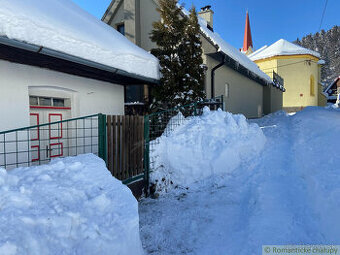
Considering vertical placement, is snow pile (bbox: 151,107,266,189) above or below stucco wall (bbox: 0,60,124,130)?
below

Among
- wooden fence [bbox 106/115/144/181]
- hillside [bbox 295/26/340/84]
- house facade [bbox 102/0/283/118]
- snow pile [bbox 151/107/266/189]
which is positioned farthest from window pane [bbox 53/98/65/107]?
hillside [bbox 295/26/340/84]

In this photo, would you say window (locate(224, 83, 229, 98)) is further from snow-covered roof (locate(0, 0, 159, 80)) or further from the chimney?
snow-covered roof (locate(0, 0, 159, 80))

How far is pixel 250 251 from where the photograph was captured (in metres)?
2.64

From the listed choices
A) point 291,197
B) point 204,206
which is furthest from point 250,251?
point 291,197

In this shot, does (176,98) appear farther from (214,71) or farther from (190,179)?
(214,71)

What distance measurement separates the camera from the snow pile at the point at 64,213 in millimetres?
1918

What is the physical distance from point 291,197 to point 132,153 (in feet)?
10.6

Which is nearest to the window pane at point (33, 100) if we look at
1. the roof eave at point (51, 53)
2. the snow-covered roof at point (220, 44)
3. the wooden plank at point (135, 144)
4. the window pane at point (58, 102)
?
the window pane at point (58, 102)

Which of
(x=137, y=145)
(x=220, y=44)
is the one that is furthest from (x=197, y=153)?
(x=220, y=44)

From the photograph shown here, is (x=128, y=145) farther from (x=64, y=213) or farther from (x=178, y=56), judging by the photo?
(x=178, y=56)

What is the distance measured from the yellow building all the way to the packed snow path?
24.3 meters

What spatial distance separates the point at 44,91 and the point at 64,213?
3.66m

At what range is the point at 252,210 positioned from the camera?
3.55m

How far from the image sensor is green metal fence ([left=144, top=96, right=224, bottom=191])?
515 cm
